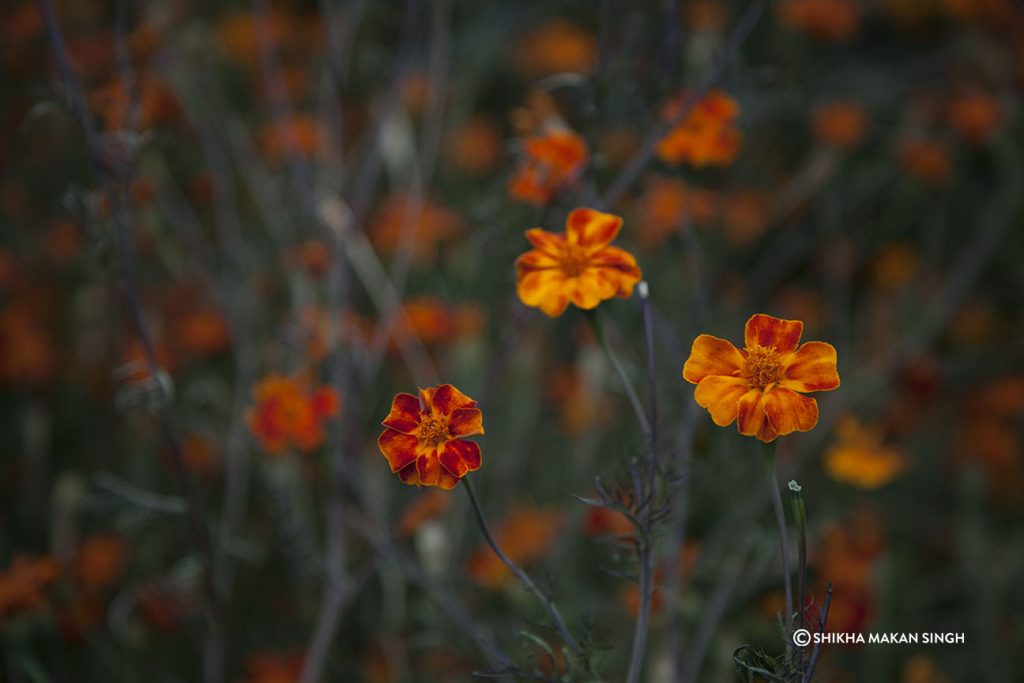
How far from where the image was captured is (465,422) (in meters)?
0.57

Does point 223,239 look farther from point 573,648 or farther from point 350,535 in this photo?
point 573,648

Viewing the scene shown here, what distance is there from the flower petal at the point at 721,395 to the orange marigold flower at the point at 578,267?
0.11 metres

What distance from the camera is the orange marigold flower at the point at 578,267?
2.13ft

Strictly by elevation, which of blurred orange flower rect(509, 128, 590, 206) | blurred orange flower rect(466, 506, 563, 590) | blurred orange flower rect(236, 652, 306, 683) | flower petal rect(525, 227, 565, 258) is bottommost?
blurred orange flower rect(236, 652, 306, 683)

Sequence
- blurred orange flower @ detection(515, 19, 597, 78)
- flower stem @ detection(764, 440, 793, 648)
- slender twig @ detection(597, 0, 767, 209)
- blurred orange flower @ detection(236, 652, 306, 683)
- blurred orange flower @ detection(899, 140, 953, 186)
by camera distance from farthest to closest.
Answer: blurred orange flower @ detection(515, 19, 597, 78) → blurred orange flower @ detection(899, 140, 953, 186) → blurred orange flower @ detection(236, 652, 306, 683) → slender twig @ detection(597, 0, 767, 209) → flower stem @ detection(764, 440, 793, 648)

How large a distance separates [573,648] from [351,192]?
1092 millimetres

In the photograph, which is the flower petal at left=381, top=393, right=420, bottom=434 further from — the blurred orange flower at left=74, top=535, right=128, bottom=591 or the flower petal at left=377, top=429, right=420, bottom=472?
the blurred orange flower at left=74, top=535, right=128, bottom=591

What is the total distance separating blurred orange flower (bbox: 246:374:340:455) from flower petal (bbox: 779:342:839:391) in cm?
51

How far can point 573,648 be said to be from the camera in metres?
0.62

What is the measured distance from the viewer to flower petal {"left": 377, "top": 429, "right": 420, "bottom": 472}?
1.84ft

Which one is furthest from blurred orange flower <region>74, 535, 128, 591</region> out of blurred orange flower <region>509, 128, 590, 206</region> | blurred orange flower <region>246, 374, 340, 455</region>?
blurred orange flower <region>509, 128, 590, 206</region>

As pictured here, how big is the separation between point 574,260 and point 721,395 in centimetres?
16

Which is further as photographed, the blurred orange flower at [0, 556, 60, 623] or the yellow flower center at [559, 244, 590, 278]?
the blurred orange flower at [0, 556, 60, 623]

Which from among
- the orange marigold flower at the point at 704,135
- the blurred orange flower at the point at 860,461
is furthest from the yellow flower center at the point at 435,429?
the blurred orange flower at the point at 860,461
